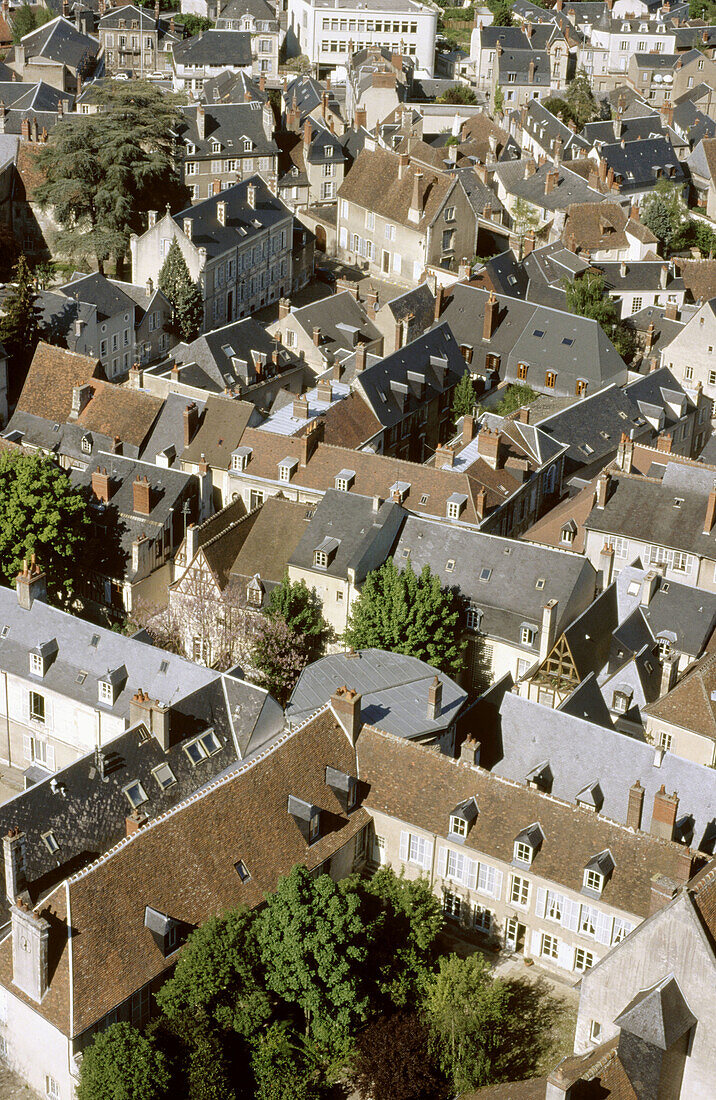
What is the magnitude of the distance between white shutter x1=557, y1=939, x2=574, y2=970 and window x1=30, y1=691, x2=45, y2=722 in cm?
2477

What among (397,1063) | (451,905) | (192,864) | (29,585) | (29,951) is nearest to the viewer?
(29,951)

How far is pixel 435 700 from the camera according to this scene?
57.1m

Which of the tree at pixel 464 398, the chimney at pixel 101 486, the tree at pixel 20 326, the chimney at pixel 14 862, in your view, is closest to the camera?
the chimney at pixel 14 862

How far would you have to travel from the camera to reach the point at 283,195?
130 metres

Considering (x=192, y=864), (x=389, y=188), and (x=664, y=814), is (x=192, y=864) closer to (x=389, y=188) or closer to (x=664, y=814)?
(x=664, y=814)

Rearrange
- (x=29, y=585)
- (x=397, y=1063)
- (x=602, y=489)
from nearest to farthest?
(x=397, y=1063) → (x=29, y=585) → (x=602, y=489)

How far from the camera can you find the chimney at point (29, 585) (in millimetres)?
62625

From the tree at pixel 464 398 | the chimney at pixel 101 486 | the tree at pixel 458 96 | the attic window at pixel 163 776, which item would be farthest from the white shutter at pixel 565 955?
the tree at pixel 458 96

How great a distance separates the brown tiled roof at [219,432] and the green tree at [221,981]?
119 ft

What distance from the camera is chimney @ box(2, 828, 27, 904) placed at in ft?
157

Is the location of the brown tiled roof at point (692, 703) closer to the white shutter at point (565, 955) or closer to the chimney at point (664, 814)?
the chimney at point (664, 814)

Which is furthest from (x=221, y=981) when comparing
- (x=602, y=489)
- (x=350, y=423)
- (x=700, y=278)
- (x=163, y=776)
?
(x=700, y=278)

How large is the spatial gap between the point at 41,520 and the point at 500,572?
22.9 m

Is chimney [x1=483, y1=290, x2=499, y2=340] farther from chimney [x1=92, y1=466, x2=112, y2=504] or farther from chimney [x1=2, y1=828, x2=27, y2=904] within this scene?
chimney [x1=2, y1=828, x2=27, y2=904]
